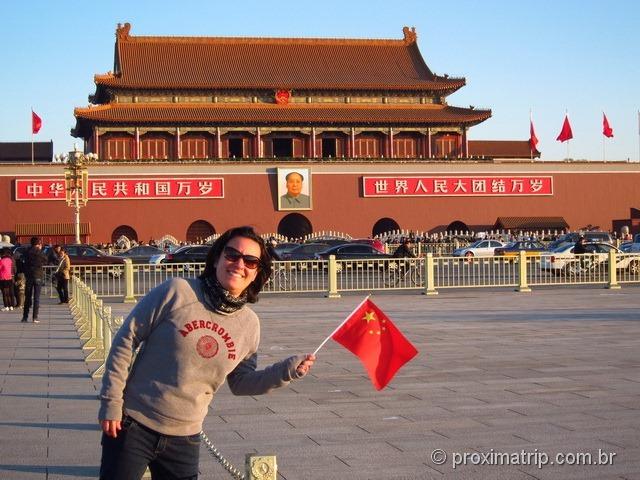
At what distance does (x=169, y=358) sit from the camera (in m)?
4.36

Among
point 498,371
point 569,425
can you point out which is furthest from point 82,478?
point 498,371

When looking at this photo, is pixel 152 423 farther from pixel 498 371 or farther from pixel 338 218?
pixel 338 218

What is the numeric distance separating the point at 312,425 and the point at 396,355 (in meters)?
2.55

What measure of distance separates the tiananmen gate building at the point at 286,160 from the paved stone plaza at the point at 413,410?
3166cm

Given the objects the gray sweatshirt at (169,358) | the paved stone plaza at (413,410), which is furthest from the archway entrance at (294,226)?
the gray sweatshirt at (169,358)

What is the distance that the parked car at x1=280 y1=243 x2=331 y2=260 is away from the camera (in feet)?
114

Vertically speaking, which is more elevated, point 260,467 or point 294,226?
point 294,226

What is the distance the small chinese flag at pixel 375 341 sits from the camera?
16.9 ft

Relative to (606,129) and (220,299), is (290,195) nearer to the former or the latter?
(606,129)

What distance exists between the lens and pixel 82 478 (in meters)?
6.16

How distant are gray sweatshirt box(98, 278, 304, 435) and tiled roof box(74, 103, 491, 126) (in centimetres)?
4259

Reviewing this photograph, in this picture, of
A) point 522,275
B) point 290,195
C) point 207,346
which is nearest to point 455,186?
point 290,195

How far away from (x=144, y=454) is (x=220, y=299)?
2.19 feet

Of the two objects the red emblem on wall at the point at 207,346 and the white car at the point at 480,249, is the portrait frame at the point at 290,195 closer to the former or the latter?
the white car at the point at 480,249
